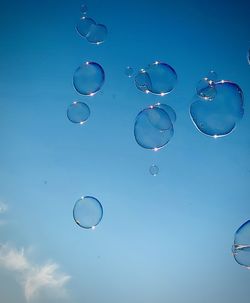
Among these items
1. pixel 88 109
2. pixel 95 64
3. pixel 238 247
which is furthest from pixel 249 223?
pixel 95 64

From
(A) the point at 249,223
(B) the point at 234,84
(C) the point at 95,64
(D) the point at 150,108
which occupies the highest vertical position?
(C) the point at 95,64

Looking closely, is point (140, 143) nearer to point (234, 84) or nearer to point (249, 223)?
point (234, 84)

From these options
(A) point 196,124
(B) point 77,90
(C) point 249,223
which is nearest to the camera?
(C) point 249,223

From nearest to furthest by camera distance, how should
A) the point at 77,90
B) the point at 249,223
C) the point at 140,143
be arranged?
1. the point at 249,223
2. the point at 140,143
3. the point at 77,90

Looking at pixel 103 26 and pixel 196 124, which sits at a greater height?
pixel 103 26

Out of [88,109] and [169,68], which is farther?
[88,109]

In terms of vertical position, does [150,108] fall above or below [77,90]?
below

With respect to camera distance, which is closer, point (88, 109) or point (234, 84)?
point (234, 84)

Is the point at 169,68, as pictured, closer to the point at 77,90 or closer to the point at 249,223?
the point at 77,90

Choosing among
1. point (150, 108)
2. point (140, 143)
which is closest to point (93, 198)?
point (140, 143)
